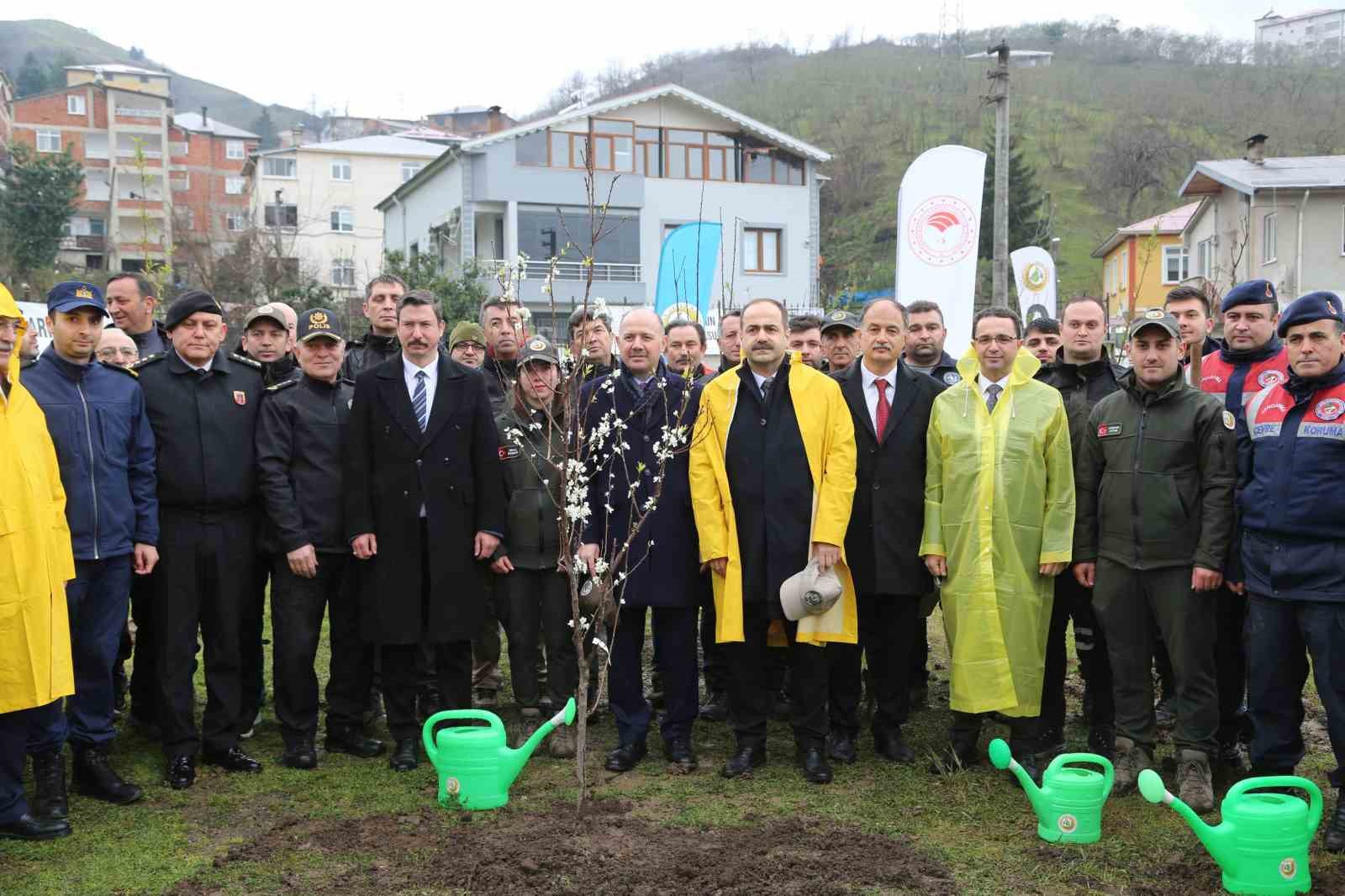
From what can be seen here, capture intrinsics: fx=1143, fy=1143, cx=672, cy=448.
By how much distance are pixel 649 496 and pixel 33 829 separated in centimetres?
317

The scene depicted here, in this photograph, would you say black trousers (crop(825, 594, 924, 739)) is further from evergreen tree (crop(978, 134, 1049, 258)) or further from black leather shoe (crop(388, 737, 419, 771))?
evergreen tree (crop(978, 134, 1049, 258))

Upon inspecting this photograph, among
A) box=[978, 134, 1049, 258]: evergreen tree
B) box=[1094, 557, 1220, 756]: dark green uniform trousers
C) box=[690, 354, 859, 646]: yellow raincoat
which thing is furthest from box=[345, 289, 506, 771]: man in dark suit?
box=[978, 134, 1049, 258]: evergreen tree

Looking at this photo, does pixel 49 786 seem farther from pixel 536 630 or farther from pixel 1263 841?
pixel 1263 841

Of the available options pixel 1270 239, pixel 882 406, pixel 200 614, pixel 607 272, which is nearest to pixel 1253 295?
pixel 882 406

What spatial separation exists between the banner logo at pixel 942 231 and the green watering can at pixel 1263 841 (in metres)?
9.75

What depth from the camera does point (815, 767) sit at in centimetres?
574

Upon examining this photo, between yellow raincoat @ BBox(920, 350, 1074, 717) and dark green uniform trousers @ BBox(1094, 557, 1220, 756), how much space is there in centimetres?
31

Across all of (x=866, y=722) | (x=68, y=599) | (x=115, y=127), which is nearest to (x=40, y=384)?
(x=68, y=599)

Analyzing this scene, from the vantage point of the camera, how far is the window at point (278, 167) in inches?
2386

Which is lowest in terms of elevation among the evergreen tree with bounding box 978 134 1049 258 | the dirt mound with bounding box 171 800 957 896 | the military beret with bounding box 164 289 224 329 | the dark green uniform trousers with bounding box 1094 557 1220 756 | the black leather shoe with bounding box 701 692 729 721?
the black leather shoe with bounding box 701 692 729 721

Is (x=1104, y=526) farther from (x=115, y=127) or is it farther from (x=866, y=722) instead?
(x=115, y=127)

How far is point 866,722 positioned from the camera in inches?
271

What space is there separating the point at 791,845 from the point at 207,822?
2644 mm

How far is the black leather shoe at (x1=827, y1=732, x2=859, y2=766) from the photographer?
605 cm
